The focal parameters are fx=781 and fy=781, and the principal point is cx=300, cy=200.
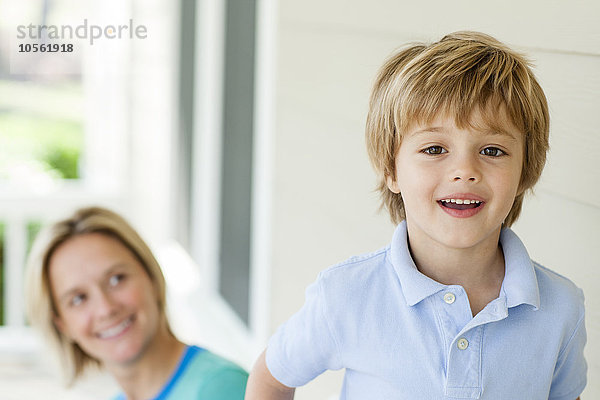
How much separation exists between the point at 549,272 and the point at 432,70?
12.6 inches

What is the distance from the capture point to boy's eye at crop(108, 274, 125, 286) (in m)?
1.91

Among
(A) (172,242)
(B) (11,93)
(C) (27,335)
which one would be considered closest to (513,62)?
(A) (172,242)

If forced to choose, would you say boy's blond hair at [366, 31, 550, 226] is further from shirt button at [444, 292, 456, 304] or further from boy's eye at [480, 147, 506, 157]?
shirt button at [444, 292, 456, 304]

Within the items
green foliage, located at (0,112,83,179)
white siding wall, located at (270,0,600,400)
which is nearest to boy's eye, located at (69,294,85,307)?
white siding wall, located at (270,0,600,400)

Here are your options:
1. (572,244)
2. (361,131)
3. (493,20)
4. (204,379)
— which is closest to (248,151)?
(361,131)

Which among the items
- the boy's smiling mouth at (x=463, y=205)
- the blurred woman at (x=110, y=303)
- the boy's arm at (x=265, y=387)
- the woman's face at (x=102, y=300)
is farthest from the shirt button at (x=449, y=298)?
the woman's face at (x=102, y=300)

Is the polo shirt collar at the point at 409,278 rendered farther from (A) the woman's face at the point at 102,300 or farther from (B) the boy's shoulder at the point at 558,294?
(A) the woman's face at the point at 102,300

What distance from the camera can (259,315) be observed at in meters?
2.73

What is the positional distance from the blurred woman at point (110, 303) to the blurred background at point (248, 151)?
24cm

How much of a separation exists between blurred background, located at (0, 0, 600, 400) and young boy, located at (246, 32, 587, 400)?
224mm

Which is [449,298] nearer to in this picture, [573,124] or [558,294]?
[558,294]

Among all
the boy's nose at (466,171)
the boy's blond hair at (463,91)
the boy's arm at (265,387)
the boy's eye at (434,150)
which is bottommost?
the boy's arm at (265,387)

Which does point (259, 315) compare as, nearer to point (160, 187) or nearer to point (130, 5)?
point (160, 187)

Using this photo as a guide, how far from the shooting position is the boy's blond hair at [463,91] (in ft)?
2.82
